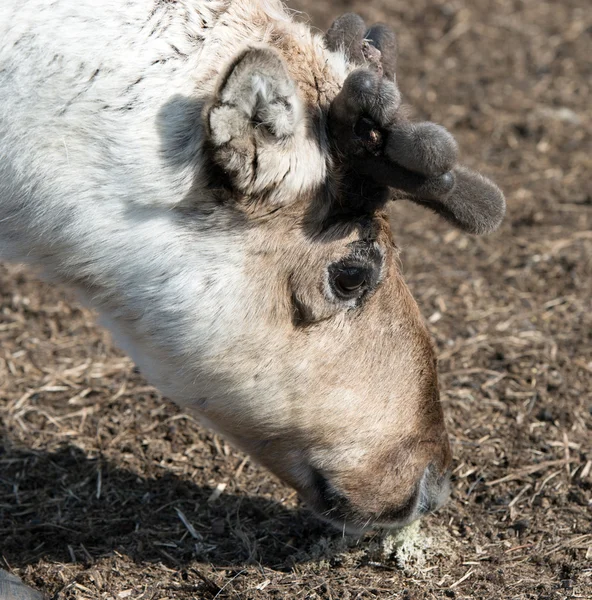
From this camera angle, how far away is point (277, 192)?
9.57 ft

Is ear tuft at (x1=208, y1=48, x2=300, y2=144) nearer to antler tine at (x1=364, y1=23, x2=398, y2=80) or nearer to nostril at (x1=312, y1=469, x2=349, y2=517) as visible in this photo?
antler tine at (x1=364, y1=23, x2=398, y2=80)

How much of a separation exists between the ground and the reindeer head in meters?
0.44

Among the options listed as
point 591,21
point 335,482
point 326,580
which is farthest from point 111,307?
point 591,21

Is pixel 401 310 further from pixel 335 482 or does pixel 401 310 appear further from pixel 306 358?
pixel 335 482

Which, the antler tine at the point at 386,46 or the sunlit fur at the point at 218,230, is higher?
the antler tine at the point at 386,46

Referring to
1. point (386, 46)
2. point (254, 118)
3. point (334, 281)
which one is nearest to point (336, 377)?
point (334, 281)

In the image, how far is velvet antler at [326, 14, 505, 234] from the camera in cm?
280

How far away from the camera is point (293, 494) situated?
13.3ft

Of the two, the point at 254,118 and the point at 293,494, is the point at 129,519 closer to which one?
the point at 293,494

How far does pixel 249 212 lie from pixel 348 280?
43 cm

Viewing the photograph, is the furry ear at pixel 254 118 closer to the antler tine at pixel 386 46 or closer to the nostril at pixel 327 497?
the antler tine at pixel 386 46

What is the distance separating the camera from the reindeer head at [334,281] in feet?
9.21

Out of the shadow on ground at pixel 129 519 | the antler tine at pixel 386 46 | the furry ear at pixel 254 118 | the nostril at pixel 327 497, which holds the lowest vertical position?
the shadow on ground at pixel 129 519

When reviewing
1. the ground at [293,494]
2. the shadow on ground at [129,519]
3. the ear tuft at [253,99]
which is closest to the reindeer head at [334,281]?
the ear tuft at [253,99]
